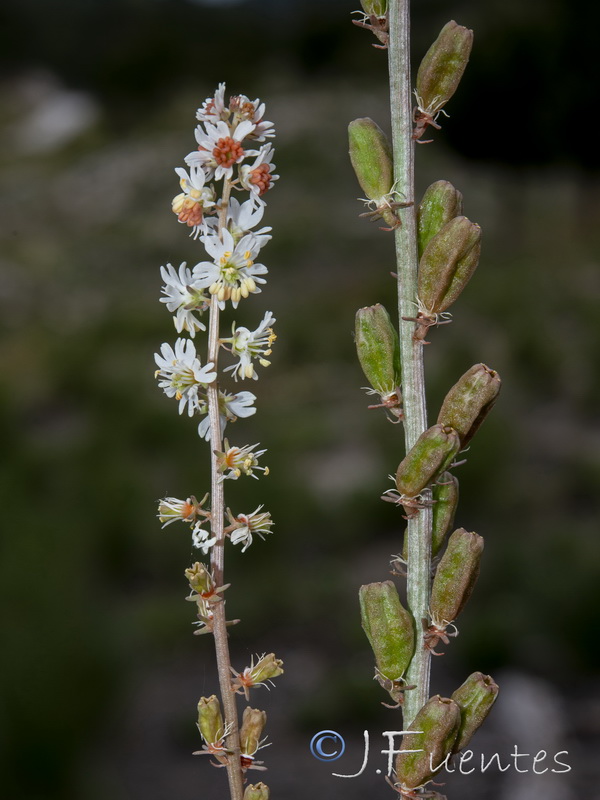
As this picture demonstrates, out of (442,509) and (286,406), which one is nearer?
(442,509)

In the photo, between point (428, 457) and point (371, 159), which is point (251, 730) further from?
point (371, 159)

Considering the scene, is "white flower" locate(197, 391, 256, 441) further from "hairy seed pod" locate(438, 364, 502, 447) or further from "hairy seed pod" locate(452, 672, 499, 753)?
"hairy seed pod" locate(452, 672, 499, 753)

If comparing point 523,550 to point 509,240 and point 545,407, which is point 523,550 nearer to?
point 545,407

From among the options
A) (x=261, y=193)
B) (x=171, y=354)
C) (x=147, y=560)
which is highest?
(x=261, y=193)

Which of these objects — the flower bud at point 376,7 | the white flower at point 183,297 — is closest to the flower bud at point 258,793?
the white flower at point 183,297

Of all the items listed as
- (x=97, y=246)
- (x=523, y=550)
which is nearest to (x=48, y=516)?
(x=523, y=550)

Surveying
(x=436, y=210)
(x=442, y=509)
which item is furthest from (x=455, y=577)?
(x=436, y=210)

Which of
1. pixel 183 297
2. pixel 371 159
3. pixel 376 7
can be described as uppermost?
pixel 376 7
